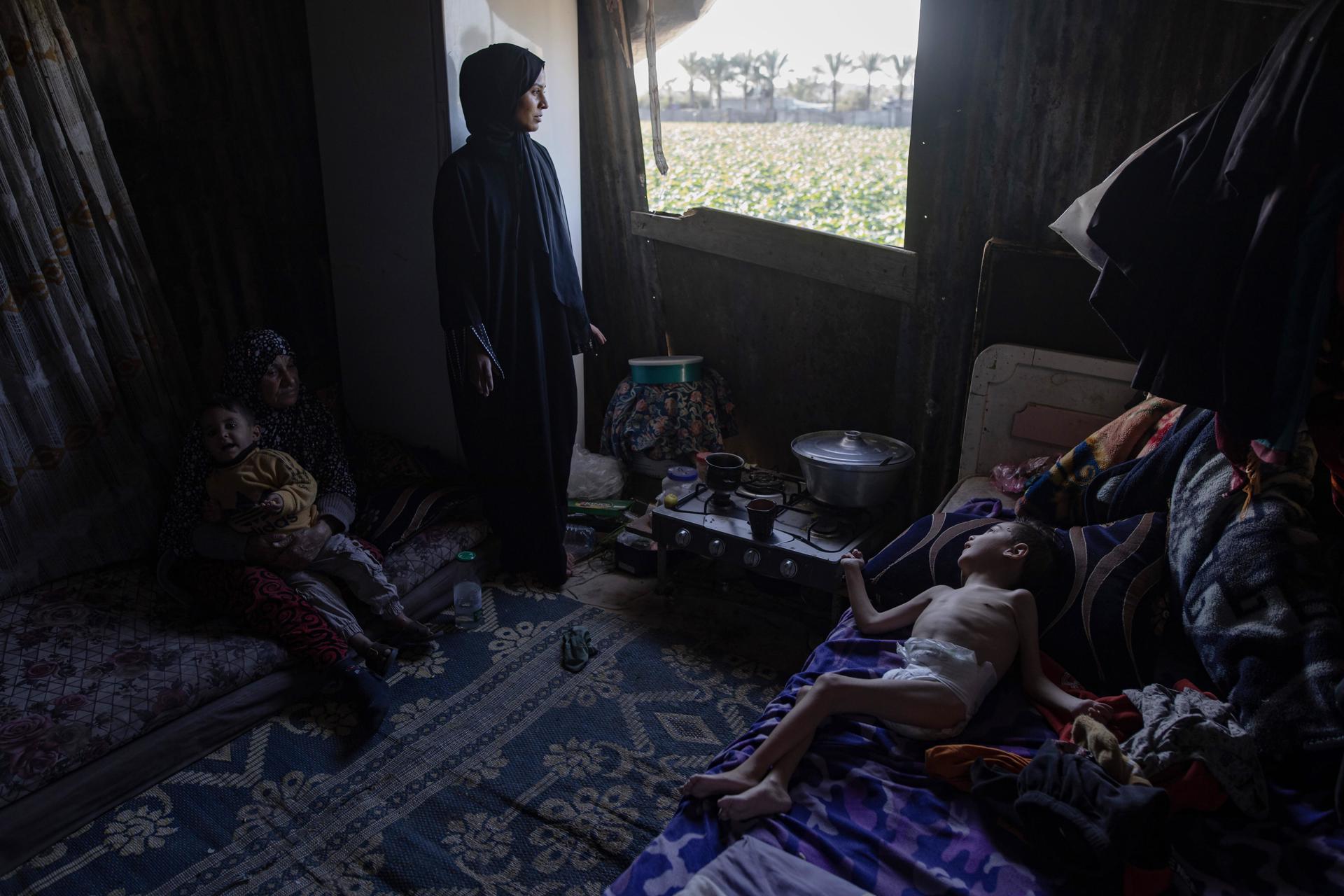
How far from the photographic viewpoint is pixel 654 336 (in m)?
3.82

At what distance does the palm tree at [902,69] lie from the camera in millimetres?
3043

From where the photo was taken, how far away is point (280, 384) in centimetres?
279

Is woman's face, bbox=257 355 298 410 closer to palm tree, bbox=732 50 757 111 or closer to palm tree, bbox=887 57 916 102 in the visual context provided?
palm tree, bbox=732 50 757 111

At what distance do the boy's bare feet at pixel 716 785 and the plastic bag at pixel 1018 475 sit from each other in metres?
1.41

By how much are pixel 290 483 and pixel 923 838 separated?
80.3 inches

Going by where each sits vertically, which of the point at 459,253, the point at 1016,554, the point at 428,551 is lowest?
the point at 428,551

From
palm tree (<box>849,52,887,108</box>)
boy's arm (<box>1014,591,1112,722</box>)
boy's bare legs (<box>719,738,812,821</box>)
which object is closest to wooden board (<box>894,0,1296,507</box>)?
palm tree (<box>849,52,887,108</box>)

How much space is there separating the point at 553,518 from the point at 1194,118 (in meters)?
Result: 2.16

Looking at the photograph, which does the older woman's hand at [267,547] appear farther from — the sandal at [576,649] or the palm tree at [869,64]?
the palm tree at [869,64]

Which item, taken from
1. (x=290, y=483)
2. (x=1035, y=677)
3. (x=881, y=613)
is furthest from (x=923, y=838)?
(x=290, y=483)

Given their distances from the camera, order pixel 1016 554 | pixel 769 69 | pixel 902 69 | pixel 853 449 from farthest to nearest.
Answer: pixel 769 69, pixel 902 69, pixel 853 449, pixel 1016 554

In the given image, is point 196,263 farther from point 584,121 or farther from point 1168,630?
point 1168,630

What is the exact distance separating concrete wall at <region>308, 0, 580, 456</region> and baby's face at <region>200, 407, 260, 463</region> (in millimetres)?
851

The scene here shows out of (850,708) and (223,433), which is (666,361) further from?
(850,708)
